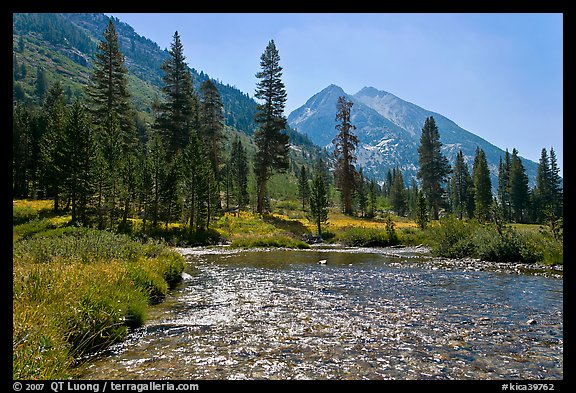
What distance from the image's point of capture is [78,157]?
117ft

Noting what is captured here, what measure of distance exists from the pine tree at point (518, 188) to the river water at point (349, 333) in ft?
289

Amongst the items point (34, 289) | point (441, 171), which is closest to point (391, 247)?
point (34, 289)

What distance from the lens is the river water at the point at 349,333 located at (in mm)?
6332

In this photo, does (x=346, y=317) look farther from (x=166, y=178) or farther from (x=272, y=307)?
(x=166, y=178)

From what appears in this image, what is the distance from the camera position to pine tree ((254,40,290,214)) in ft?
190

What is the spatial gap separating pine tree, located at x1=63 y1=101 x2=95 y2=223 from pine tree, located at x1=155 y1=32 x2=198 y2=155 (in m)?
20.3

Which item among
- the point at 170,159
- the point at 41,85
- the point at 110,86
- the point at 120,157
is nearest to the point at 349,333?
the point at 120,157

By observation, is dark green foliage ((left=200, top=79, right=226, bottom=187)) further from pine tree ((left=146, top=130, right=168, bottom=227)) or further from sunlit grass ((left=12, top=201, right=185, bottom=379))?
sunlit grass ((left=12, top=201, right=185, bottom=379))

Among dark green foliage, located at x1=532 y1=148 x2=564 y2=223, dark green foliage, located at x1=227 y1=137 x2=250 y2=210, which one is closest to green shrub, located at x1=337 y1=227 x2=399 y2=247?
dark green foliage, located at x1=227 y1=137 x2=250 y2=210

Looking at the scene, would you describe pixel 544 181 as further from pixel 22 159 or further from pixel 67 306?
pixel 22 159
